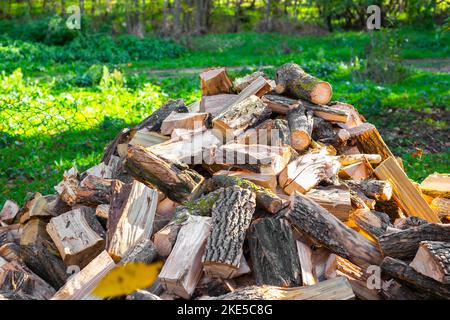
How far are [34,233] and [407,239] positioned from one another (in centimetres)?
271

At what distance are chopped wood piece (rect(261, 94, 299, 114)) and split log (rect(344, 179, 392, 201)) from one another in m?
1.02

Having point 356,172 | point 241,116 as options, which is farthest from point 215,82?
point 356,172

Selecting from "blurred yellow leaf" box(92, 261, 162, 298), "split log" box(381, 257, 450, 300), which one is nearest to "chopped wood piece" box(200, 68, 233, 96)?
"blurred yellow leaf" box(92, 261, 162, 298)

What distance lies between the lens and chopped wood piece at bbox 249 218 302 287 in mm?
3809

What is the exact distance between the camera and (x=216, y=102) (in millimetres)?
6098

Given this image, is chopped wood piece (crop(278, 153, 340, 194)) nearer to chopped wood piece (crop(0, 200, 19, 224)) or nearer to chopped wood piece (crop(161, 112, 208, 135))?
chopped wood piece (crop(161, 112, 208, 135))

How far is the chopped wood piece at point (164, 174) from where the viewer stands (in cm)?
459

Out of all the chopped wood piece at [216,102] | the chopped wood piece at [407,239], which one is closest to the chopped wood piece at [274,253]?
the chopped wood piece at [407,239]

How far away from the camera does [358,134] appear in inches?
228

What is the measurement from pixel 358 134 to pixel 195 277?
2.66 m

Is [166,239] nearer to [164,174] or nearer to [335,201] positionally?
[164,174]

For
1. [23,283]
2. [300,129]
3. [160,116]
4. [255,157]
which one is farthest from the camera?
[160,116]

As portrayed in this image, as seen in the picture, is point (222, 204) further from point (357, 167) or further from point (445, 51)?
→ point (445, 51)

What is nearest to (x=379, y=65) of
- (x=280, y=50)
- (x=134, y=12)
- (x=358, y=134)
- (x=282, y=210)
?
(x=280, y=50)
